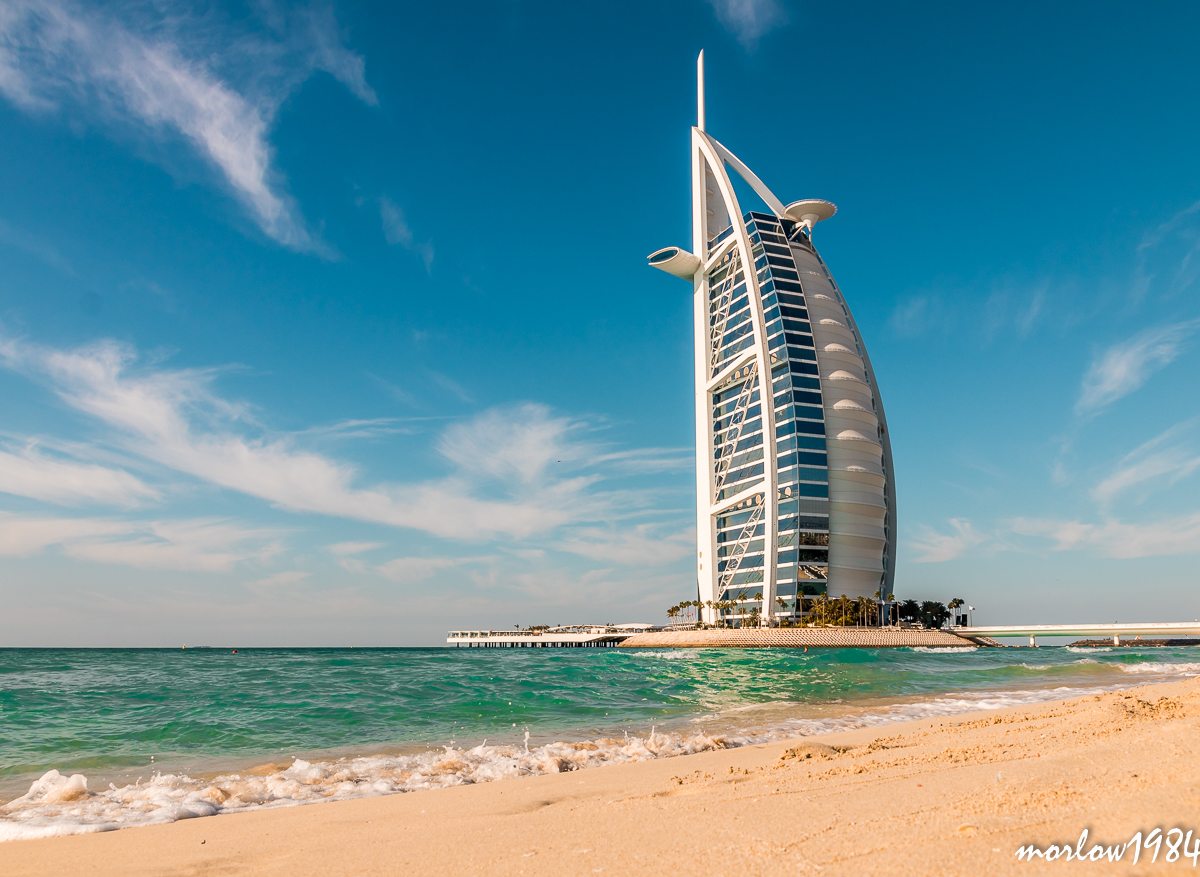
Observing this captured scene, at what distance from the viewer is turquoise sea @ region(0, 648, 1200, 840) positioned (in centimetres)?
871

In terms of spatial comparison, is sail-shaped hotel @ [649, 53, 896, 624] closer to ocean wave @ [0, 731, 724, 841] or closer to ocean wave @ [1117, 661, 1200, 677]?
ocean wave @ [1117, 661, 1200, 677]

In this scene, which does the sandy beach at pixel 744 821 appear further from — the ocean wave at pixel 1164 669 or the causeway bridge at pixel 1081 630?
the causeway bridge at pixel 1081 630

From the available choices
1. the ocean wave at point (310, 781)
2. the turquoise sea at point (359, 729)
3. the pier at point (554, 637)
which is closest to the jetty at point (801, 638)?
the pier at point (554, 637)

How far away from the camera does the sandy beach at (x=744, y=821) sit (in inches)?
155

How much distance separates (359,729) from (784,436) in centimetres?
8206

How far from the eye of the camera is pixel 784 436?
92312 millimetres

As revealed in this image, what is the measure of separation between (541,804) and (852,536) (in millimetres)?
91699

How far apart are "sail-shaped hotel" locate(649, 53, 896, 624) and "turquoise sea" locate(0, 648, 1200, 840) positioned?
63.7m

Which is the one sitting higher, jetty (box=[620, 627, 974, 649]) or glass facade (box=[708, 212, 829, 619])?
glass facade (box=[708, 212, 829, 619])

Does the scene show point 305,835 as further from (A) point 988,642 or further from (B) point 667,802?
(A) point 988,642
